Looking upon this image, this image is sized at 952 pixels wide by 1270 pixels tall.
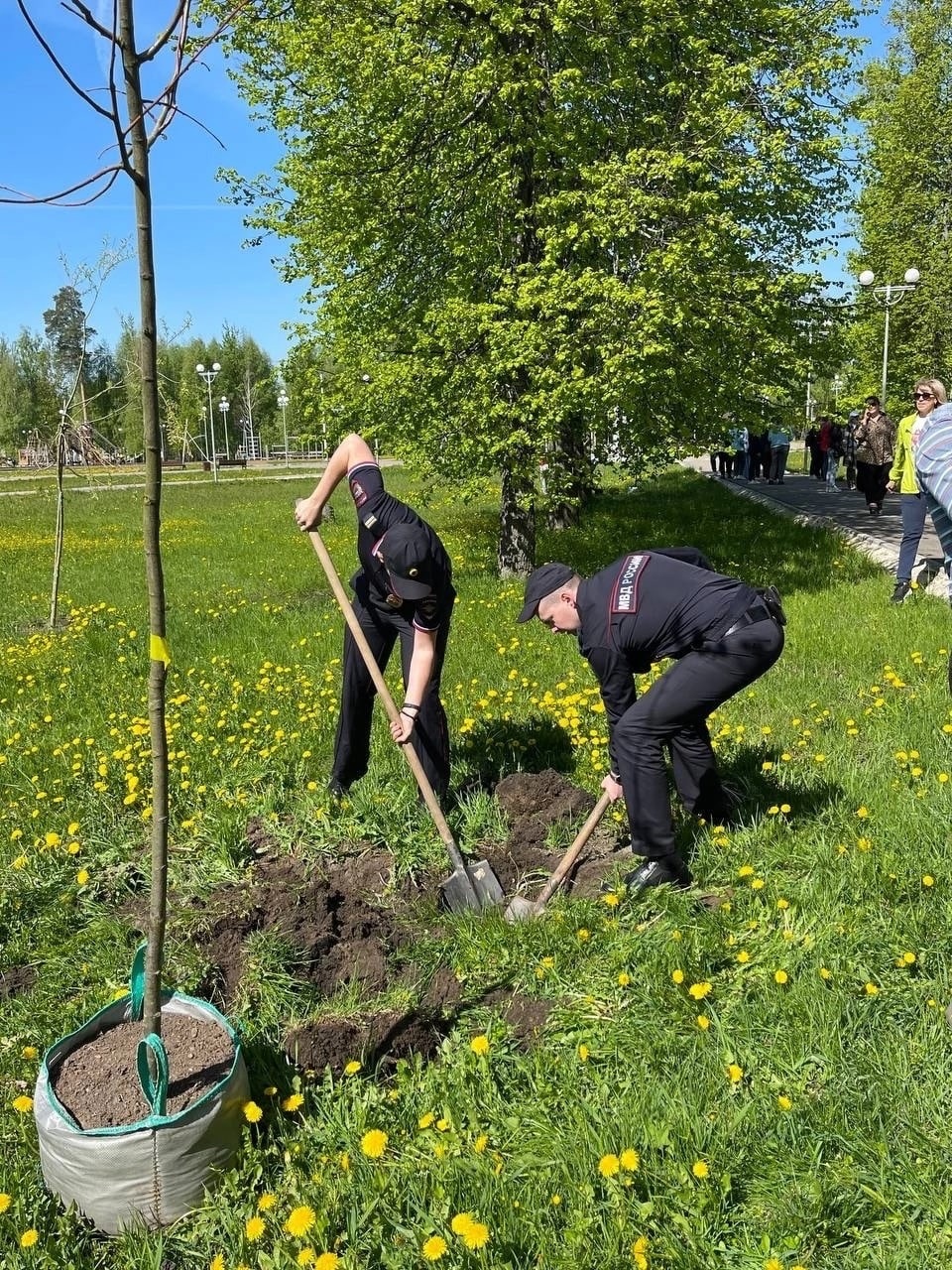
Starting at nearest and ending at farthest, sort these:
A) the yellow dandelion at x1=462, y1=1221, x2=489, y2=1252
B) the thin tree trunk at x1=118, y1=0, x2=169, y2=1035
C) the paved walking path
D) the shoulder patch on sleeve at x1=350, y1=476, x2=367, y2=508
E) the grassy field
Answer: the thin tree trunk at x1=118, y1=0, x2=169, y2=1035, the yellow dandelion at x1=462, y1=1221, x2=489, y2=1252, the grassy field, the shoulder patch on sleeve at x1=350, y1=476, x2=367, y2=508, the paved walking path

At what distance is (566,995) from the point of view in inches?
126

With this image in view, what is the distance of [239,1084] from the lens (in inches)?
100

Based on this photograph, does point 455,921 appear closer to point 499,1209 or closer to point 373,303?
point 499,1209

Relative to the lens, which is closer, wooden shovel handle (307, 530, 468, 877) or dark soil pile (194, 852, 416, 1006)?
dark soil pile (194, 852, 416, 1006)

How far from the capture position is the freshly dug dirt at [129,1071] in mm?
2500

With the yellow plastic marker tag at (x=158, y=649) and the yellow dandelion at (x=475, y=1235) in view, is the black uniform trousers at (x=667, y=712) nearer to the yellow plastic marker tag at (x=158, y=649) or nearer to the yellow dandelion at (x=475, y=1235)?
the yellow dandelion at (x=475, y=1235)

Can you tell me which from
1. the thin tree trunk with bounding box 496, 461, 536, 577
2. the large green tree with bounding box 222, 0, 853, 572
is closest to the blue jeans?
the large green tree with bounding box 222, 0, 853, 572

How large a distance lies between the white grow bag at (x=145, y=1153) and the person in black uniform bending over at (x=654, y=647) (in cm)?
183

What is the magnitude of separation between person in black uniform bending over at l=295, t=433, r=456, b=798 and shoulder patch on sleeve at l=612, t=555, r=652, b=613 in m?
0.79

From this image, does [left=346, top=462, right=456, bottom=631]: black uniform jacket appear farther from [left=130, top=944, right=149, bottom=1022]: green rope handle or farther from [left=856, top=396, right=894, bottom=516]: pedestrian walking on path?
[left=856, top=396, right=894, bottom=516]: pedestrian walking on path

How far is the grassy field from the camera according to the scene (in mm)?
2316

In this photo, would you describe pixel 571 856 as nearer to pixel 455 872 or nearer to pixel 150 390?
pixel 455 872

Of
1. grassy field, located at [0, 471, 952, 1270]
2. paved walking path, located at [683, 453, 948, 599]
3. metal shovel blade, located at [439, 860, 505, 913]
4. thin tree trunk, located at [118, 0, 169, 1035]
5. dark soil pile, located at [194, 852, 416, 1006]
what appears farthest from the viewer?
paved walking path, located at [683, 453, 948, 599]

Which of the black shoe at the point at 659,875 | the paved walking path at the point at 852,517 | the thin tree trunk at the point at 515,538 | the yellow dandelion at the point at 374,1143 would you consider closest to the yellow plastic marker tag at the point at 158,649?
the yellow dandelion at the point at 374,1143
